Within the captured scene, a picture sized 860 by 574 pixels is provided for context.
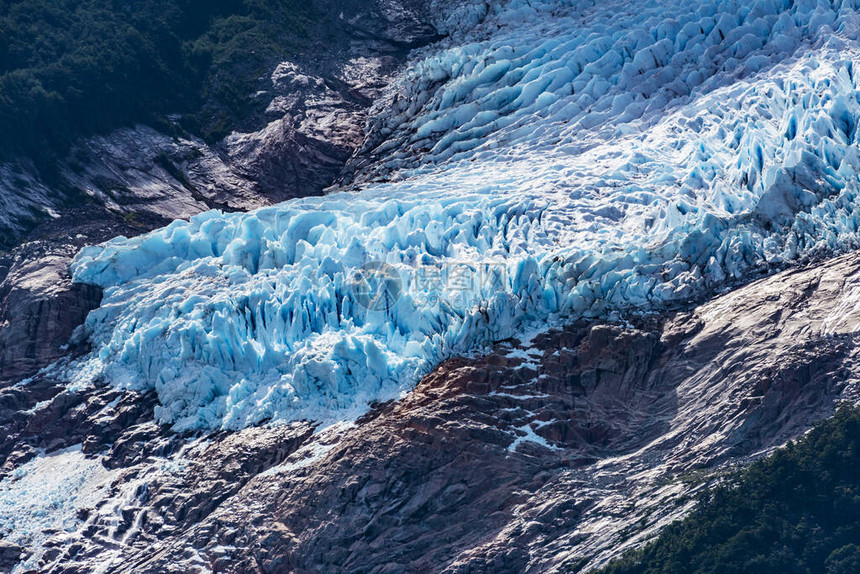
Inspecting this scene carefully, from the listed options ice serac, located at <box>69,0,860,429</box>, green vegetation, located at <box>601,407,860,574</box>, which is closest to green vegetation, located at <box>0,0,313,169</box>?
ice serac, located at <box>69,0,860,429</box>

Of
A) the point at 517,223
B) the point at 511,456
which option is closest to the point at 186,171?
the point at 517,223

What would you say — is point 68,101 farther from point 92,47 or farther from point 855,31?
point 855,31

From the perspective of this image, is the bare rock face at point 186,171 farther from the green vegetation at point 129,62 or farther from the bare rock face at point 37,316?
the green vegetation at point 129,62

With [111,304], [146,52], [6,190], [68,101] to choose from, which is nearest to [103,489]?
[111,304]

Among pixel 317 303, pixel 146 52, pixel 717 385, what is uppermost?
pixel 146 52

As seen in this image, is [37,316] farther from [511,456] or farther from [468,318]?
[511,456]

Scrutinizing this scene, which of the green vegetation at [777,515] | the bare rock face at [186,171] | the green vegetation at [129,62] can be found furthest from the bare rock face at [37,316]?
the green vegetation at [777,515]

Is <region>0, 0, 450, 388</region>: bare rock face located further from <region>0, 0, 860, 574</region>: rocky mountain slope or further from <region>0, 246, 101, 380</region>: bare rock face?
<region>0, 0, 860, 574</region>: rocky mountain slope
